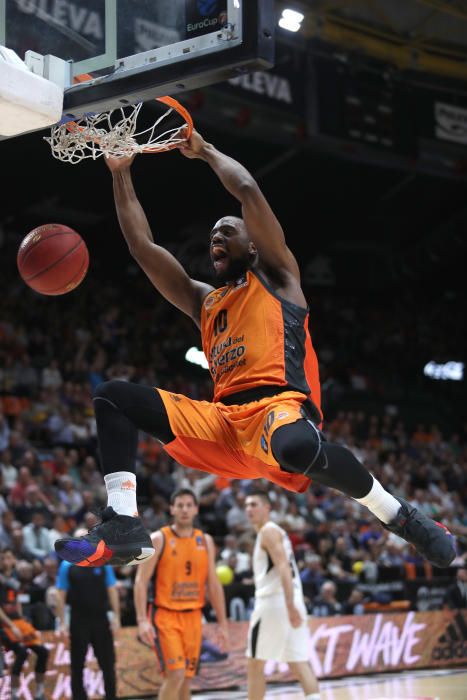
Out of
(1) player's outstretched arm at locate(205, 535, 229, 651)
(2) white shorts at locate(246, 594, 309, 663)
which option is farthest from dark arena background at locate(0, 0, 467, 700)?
(1) player's outstretched arm at locate(205, 535, 229, 651)

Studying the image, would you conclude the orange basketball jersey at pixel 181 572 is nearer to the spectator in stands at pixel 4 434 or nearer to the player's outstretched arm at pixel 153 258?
the player's outstretched arm at pixel 153 258

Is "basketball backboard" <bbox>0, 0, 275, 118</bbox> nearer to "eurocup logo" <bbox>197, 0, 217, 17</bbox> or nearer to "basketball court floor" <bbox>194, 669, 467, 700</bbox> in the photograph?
"eurocup logo" <bbox>197, 0, 217, 17</bbox>

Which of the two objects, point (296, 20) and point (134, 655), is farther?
point (296, 20)

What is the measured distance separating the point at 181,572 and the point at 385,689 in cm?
350

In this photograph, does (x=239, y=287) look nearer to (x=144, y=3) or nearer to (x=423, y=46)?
(x=144, y=3)

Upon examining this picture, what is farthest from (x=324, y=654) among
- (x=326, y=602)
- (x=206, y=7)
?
(x=206, y=7)

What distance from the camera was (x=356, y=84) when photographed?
16.8m

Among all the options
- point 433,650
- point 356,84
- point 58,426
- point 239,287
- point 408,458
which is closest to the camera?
point 239,287

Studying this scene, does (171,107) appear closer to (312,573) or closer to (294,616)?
(294,616)

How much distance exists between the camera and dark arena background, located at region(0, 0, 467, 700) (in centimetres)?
1121

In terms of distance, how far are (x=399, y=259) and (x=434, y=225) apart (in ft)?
4.30

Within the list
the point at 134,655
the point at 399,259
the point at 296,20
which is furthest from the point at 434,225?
the point at 134,655

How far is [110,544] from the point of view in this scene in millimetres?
4105

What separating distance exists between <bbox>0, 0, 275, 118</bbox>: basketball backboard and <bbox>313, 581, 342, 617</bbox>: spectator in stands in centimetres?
822
